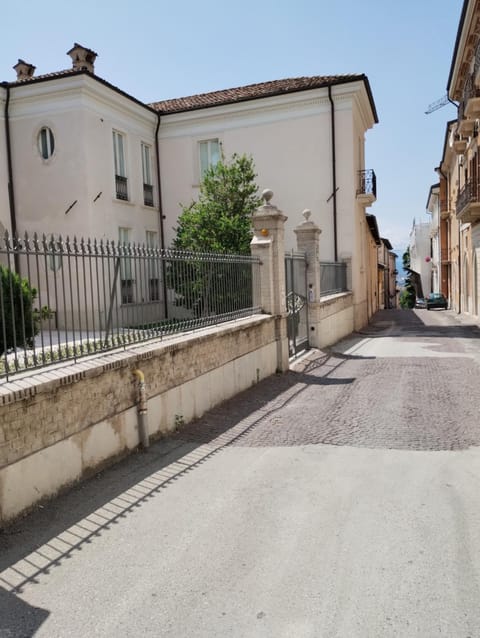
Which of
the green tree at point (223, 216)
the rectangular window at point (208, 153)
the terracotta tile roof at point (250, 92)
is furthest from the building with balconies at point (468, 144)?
the rectangular window at point (208, 153)

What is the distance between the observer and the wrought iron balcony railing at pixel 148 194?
19.3m

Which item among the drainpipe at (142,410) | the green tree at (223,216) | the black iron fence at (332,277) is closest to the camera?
the drainpipe at (142,410)

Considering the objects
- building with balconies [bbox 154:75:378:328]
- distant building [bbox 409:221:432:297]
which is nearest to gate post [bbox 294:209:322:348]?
building with balconies [bbox 154:75:378:328]

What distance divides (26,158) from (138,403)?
1375 centimetres

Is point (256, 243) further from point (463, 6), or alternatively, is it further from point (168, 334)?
point (463, 6)

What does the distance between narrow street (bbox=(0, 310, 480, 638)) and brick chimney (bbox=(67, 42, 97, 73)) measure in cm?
1628

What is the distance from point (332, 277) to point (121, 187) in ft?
25.2

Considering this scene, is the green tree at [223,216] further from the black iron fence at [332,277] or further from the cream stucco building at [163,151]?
the cream stucco building at [163,151]

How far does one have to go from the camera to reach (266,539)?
12.0 ft

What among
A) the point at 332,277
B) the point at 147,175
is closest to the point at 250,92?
the point at 147,175

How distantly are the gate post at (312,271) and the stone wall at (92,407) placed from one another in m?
5.79

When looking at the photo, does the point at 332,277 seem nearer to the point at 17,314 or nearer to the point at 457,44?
the point at 17,314

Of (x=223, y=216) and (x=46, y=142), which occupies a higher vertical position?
(x=46, y=142)

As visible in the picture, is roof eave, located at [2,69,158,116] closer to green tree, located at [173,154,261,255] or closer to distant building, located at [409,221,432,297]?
green tree, located at [173,154,261,255]
